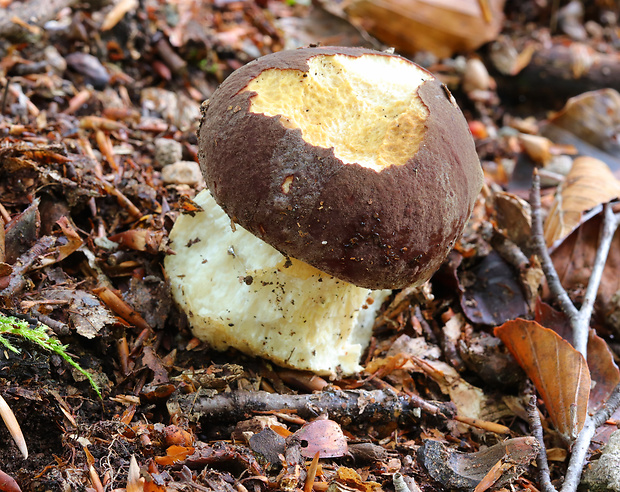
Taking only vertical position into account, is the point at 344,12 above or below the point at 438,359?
above

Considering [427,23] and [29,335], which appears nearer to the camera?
[29,335]

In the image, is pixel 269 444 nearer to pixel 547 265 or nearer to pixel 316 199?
pixel 316 199

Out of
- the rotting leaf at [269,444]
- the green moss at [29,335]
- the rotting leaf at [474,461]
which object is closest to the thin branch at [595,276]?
the rotting leaf at [474,461]

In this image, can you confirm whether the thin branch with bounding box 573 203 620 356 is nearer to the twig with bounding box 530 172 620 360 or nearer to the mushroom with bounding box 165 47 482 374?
the twig with bounding box 530 172 620 360

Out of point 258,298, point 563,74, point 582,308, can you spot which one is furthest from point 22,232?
point 563,74

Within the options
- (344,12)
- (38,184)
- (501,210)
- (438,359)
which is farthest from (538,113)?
(38,184)

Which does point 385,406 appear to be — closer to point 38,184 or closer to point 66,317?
point 66,317
